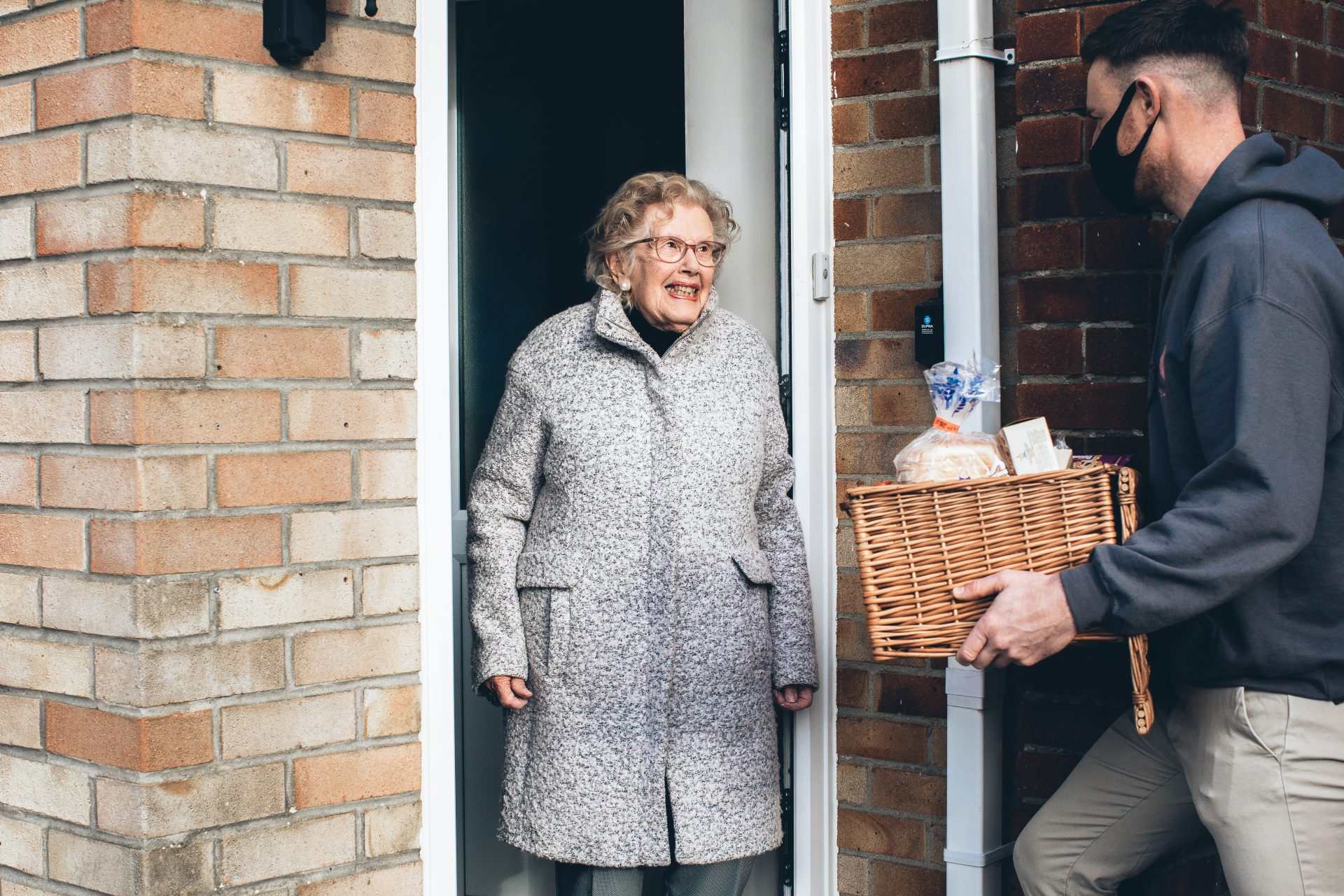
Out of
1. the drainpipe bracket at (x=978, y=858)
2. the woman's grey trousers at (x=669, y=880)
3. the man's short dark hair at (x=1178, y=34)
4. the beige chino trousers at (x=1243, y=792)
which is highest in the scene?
the man's short dark hair at (x=1178, y=34)

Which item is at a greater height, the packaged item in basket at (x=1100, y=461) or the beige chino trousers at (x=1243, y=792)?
the packaged item in basket at (x=1100, y=461)

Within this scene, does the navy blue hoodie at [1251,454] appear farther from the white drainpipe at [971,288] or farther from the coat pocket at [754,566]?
the coat pocket at [754,566]

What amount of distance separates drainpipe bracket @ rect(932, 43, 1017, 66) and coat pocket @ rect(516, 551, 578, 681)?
127cm

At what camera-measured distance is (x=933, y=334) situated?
2908mm

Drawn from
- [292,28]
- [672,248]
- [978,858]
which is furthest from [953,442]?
[292,28]

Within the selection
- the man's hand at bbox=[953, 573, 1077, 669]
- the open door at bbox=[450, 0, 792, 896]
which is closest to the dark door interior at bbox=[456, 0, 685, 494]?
the open door at bbox=[450, 0, 792, 896]

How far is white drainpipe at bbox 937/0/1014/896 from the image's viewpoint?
2.81 meters

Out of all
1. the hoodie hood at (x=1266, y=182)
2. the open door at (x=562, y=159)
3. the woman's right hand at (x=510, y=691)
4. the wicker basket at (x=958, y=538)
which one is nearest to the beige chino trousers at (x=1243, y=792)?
the wicker basket at (x=958, y=538)

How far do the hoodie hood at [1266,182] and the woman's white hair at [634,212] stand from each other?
1122mm

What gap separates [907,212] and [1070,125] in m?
0.39

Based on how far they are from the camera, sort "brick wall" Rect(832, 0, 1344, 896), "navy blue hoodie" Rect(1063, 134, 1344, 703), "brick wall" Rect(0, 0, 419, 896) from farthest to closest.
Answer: "brick wall" Rect(832, 0, 1344, 896) < "brick wall" Rect(0, 0, 419, 896) < "navy blue hoodie" Rect(1063, 134, 1344, 703)

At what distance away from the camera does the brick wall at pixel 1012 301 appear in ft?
8.97

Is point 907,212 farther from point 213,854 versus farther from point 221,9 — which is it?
point 213,854

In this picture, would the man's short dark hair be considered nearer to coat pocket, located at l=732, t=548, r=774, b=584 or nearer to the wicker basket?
the wicker basket
